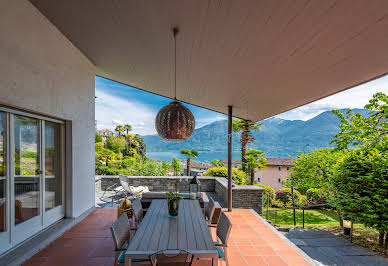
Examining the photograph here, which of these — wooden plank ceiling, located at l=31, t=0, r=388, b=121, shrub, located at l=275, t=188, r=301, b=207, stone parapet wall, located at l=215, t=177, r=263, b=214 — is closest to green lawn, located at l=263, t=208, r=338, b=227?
shrub, located at l=275, t=188, r=301, b=207

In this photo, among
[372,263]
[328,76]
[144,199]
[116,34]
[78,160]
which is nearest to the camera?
[328,76]

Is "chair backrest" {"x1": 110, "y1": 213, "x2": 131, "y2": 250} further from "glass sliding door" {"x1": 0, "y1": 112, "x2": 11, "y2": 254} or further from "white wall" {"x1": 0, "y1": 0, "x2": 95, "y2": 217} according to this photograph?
"white wall" {"x1": 0, "y1": 0, "x2": 95, "y2": 217}

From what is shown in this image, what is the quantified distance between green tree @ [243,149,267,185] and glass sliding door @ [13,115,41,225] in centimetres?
997

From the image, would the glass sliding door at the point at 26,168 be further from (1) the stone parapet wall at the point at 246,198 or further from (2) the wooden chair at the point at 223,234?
(1) the stone parapet wall at the point at 246,198

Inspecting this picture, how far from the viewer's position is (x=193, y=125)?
2619 millimetres

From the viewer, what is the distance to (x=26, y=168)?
297cm

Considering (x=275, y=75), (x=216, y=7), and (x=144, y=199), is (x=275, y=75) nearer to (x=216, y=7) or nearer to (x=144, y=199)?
(x=216, y=7)

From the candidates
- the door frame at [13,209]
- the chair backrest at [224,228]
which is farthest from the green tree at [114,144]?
the chair backrest at [224,228]

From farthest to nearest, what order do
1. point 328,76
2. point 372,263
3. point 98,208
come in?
point 98,208, point 372,263, point 328,76

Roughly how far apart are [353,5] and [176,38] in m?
1.88

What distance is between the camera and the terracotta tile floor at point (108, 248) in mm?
2680

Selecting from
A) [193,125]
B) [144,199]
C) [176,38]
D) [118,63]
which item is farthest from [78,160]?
[176,38]

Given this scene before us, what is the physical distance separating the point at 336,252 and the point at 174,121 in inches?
170

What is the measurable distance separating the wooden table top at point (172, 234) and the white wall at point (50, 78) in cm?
225
